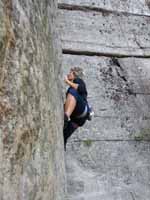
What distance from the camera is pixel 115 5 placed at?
687 centimetres

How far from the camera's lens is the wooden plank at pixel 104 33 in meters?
6.30

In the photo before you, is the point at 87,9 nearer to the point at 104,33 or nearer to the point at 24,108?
the point at 104,33

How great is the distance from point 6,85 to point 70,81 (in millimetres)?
2656

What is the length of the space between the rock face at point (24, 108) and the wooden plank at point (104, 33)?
122 inches

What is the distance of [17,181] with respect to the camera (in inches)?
99.0

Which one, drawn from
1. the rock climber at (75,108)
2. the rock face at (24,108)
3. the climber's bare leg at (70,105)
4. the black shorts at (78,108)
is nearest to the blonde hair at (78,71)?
the rock climber at (75,108)

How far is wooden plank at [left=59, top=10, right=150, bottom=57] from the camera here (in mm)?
6305

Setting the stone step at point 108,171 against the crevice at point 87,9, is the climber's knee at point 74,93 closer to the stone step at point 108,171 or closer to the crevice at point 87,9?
the stone step at point 108,171

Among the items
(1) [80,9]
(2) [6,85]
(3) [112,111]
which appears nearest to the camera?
(2) [6,85]

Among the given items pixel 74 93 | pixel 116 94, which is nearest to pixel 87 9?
pixel 116 94

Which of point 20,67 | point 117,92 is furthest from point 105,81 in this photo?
point 20,67

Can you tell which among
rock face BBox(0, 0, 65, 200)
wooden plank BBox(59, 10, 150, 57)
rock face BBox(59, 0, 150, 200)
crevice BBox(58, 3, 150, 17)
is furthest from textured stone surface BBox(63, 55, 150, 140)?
rock face BBox(0, 0, 65, 200)

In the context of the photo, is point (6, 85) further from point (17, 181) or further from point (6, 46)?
point (17, 181)

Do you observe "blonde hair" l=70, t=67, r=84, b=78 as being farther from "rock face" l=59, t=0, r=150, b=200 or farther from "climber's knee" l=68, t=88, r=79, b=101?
"climber's knee" l=68, t=88, r=79, b=101
